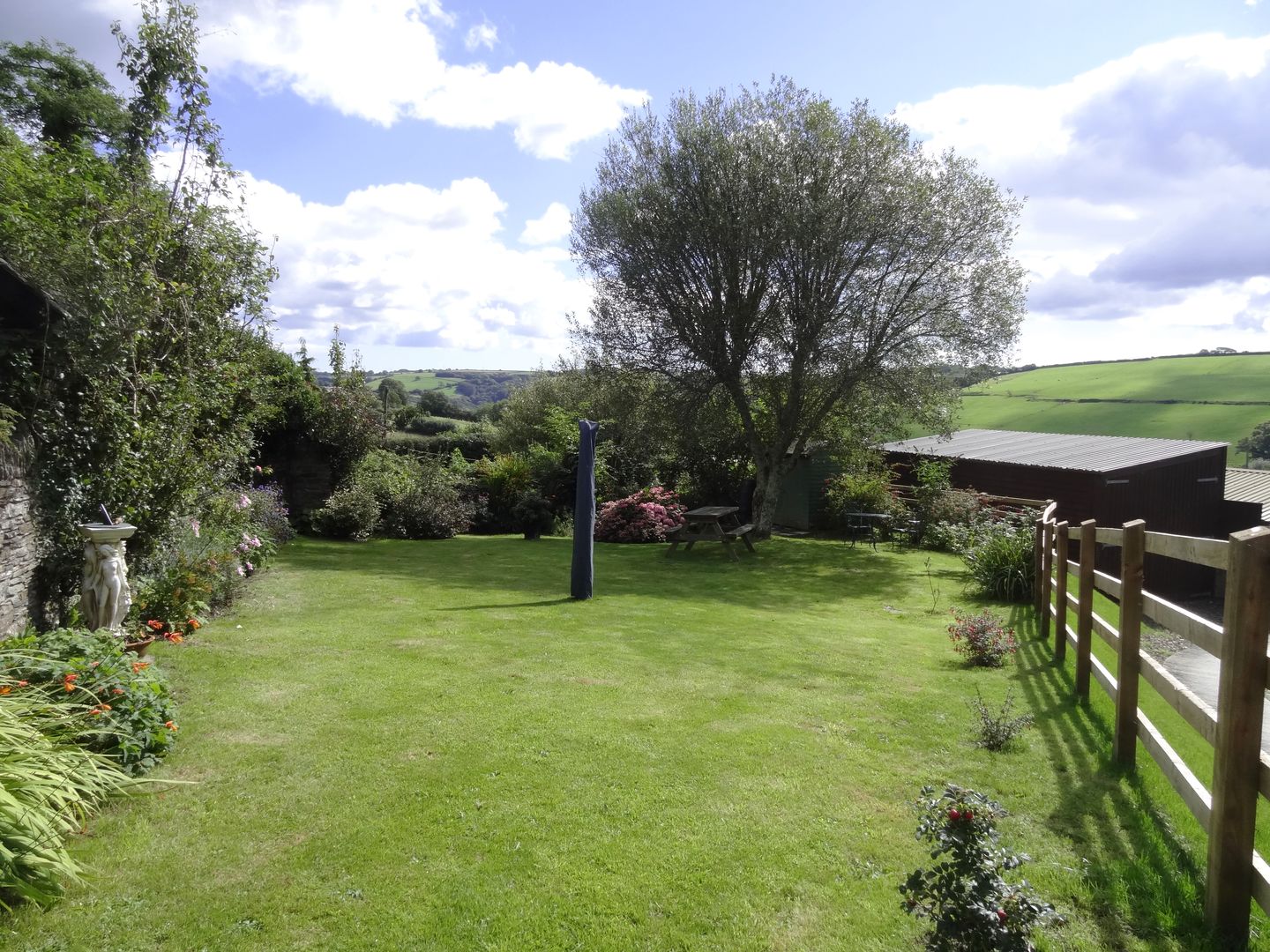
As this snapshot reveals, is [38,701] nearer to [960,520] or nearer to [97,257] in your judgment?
[97,257]

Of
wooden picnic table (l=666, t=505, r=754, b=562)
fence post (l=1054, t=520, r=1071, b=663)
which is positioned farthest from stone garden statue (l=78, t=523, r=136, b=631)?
wooden picnic table (l=666, t=505, r=754, b=562)

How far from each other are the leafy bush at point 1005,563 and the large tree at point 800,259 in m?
5.69

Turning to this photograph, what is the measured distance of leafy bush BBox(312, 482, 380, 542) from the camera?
1573cm

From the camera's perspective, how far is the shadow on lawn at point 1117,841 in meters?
2.89

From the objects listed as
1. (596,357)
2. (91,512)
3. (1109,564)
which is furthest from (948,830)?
(1109,564)

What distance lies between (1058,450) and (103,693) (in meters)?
21.9

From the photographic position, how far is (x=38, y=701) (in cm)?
407

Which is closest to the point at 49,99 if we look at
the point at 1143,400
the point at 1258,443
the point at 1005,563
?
the point at 1005,563

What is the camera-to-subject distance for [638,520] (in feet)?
59.3

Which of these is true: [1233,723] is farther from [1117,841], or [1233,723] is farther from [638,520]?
[638,520]

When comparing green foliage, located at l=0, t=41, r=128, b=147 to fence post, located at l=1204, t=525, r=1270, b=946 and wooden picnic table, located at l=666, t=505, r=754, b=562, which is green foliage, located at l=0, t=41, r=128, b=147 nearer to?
wooden picnic table, located at l=666, t=505, r=754, b=562

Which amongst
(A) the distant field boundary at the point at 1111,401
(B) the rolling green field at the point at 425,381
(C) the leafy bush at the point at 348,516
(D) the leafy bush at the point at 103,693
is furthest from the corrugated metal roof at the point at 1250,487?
(B) the rolling green field at the point at 425,381

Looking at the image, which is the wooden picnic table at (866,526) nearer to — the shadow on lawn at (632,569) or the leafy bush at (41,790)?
the shadow on lawn at (632,569)

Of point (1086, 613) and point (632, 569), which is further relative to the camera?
point (632, 569)
